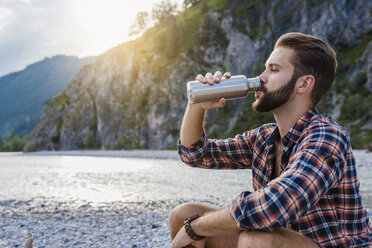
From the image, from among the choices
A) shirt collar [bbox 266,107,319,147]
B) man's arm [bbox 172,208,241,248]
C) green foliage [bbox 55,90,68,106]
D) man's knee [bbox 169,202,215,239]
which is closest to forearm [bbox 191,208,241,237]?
man's arm [bbox 172,208,241,248]

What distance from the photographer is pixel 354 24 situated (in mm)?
54969

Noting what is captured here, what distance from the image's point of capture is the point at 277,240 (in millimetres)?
2340

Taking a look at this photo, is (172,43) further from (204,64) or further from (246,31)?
(246,31)

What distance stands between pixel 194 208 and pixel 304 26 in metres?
63.2

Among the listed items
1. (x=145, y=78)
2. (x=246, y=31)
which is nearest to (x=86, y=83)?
(x=145, y=78)

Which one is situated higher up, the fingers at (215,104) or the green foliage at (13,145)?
the fingers at (215,104)

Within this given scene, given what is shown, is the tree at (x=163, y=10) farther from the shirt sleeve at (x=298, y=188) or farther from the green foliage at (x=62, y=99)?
the shirt sleeve at (x=298, y=188)

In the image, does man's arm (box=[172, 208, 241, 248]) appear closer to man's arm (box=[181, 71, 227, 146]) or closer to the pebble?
man's arm (box=[181, 71, 227, 146])

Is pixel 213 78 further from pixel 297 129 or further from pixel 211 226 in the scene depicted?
pixel 211 226

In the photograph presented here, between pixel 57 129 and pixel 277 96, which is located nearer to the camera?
pixel 277 96

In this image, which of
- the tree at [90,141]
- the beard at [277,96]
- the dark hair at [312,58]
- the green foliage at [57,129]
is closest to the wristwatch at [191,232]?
the beard at [277,96]

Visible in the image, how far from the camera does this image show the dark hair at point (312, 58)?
2.69 m

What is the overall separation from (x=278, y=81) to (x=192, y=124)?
3.30ft

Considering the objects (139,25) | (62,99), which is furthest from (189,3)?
(62,99)
